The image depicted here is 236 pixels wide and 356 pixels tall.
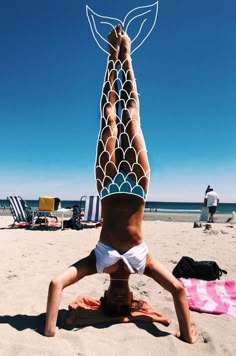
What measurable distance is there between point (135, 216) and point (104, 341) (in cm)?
104

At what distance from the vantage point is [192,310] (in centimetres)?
380

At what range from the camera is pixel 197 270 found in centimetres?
495

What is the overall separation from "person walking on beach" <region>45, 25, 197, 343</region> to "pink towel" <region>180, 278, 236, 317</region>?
0.79m

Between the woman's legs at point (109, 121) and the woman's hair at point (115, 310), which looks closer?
the woman's legs at point (109, 121)

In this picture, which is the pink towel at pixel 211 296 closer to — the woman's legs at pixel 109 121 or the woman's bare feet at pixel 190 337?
the woman's bare feet at pixel 190 337

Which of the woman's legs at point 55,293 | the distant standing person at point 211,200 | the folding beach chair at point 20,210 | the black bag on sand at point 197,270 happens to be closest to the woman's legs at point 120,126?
the woman's legs at point 55,293

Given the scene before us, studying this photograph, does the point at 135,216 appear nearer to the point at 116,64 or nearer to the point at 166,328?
the point at 166,328

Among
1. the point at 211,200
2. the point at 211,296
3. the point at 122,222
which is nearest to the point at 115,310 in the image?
the point at 122,222

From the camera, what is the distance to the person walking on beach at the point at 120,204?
2938 millimetres

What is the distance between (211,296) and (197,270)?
0.75 metres

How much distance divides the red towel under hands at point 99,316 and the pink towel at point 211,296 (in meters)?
0.67

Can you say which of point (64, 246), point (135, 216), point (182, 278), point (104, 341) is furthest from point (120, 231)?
point (64, 246)

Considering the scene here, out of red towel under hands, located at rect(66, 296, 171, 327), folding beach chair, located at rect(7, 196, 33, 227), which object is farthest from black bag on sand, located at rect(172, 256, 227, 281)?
folding beach chair, located at rect(7, 196, 33, 227)

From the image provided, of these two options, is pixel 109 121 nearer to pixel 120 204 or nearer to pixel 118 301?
pixel 120 204
